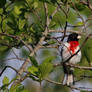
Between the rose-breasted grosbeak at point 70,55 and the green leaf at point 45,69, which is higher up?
the green leaf at point 45,69

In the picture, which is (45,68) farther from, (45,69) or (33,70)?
(33,70)

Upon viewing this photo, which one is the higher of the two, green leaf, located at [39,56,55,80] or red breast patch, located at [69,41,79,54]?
green leaf, located at [39,56,55,80]

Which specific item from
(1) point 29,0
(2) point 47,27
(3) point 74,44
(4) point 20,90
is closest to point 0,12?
(1) point 29,0

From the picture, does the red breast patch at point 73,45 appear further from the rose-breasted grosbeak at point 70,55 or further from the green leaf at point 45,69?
the green leaf at point 45,69

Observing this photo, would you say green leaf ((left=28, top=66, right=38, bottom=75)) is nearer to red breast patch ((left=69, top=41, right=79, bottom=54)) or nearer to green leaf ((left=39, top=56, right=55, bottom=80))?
green leaf ((left=39, top=56, right=55, bottom=80))

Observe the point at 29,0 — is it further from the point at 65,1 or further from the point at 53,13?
the point at 65,1

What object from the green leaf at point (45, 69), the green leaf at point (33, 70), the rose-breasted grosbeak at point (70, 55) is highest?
the green leaf at point (45, 69)

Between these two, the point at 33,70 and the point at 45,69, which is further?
the point at 33,70

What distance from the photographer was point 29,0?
3.53 m

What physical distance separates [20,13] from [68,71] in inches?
72.8

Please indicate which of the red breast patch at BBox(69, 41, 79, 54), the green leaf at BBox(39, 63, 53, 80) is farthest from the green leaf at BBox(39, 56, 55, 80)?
the red breast patch at BBox(69, 41, 79, 54)

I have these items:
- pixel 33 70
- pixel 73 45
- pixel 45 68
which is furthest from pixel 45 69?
pixel 73 45

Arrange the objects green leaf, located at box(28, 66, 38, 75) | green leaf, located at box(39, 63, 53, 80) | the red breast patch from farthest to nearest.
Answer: the red breast patch < green leaf, located at box(28, 66, 38, 75) < green leaf, located at box(39, 63, 53, 80)

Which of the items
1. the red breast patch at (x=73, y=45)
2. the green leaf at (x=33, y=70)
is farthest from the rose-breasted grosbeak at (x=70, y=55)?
the green leaf at (x=33, y=70)
